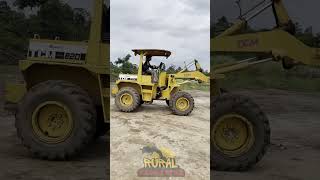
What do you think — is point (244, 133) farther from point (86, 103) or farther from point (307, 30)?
point (307, 30)

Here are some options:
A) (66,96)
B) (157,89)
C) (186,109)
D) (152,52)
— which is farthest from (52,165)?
(157,89)

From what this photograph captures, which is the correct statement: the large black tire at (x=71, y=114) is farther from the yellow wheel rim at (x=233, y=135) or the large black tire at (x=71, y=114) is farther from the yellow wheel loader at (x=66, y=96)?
the yellow wheel rim at (x=233, y=135)

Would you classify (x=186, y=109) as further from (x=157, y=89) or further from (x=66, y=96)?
(x=157, y=89)

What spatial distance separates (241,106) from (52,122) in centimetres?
185

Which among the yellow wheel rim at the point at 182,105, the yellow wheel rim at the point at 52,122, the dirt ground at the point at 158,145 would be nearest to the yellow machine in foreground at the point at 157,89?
the yellow wheel rim at the point at 182,105

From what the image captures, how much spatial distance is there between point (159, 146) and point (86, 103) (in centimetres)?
124

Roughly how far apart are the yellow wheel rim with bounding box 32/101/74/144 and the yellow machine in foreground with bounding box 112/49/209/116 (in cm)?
53

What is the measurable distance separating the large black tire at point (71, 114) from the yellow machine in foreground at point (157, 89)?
0.35 metres

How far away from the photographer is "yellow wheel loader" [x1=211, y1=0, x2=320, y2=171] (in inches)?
153

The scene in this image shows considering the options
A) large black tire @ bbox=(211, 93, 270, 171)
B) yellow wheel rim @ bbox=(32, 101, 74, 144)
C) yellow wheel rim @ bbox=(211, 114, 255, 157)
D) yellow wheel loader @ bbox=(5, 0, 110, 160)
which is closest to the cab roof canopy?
yellow wheel loader @ bbox=(5, 0, 110, 160)

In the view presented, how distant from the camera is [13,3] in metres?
8.56

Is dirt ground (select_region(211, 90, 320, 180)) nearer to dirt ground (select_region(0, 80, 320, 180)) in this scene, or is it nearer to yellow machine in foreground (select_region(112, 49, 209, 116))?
dirt ground (select_region(0, 80, 320, 180))

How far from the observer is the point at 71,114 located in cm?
402

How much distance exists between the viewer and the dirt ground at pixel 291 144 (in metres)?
3.74
